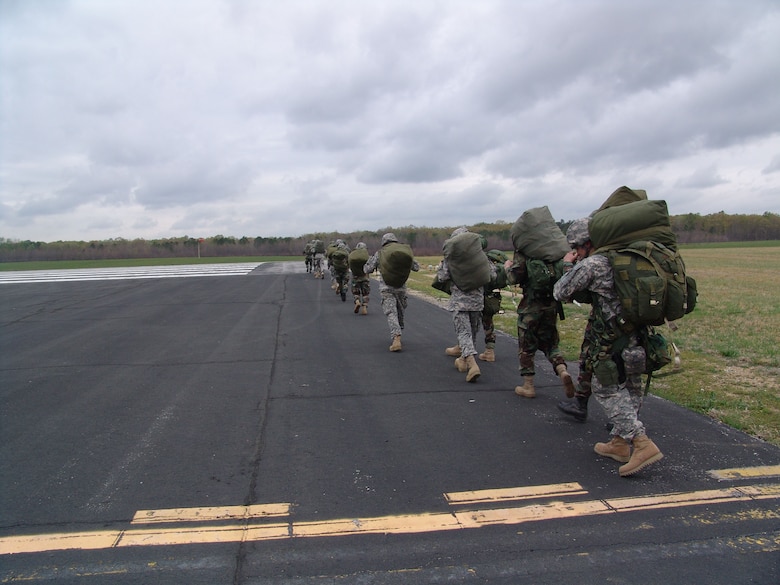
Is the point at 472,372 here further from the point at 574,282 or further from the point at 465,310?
the point at 574,282

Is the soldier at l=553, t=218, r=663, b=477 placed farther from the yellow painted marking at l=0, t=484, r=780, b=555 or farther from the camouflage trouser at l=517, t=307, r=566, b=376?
the camouflage trouser at l=517, t=307, r=566, b=376

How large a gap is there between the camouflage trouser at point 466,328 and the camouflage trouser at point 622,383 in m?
2.61

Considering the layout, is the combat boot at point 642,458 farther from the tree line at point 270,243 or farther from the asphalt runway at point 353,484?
the tree line at point 270,243

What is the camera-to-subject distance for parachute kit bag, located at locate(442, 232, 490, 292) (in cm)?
679

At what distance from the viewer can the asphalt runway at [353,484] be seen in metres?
3.03

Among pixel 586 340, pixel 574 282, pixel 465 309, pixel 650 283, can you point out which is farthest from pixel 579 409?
pixel 465 309

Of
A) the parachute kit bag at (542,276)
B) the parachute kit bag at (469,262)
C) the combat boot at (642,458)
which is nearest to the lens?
the combat boot at (642,458)

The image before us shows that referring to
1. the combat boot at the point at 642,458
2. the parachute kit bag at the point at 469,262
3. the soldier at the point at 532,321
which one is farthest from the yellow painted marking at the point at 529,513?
the parachute kit bag at the point at 469,262

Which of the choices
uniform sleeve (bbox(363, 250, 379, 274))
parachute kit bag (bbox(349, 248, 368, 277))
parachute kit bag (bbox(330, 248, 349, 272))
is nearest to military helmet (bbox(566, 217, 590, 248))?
uniform sleeve (bbox(363, 250, 379, 274))

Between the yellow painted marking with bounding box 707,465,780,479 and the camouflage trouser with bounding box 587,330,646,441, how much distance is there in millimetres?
582

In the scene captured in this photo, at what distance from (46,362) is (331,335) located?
4.49 metres

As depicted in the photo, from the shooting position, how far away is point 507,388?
652 cm

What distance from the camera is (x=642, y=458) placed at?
13.3ft

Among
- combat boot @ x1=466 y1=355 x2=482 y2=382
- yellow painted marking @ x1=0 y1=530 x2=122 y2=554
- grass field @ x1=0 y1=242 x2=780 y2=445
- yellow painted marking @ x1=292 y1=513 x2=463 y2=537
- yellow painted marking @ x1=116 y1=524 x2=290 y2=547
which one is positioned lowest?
grass field @ x1=0 y1=242 x2=780 y2=445
